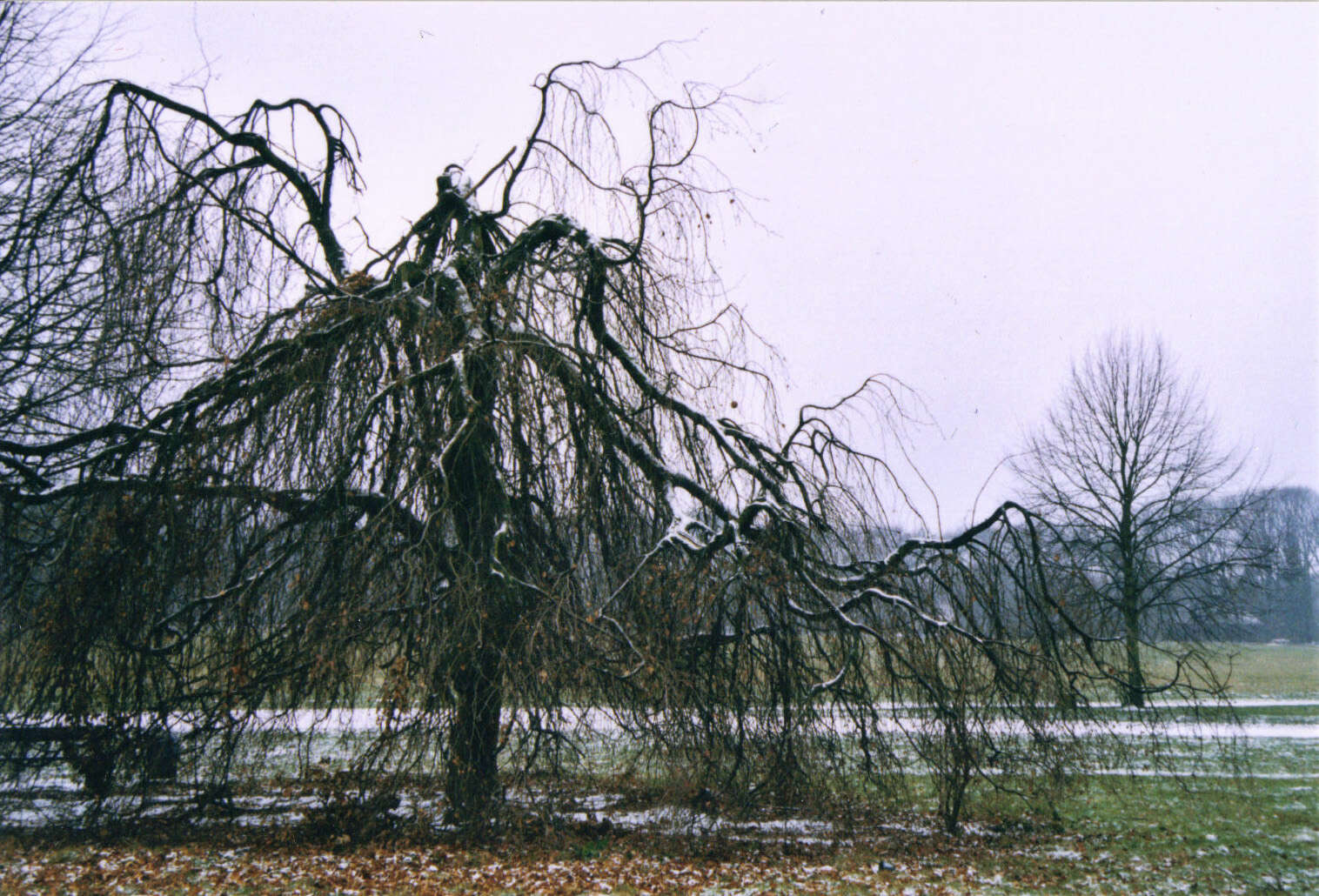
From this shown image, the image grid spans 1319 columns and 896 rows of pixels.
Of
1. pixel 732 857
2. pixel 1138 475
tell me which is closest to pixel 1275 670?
pixel 1138 475

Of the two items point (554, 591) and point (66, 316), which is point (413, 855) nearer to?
point (554, 591)

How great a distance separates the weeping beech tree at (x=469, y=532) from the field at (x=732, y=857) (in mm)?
458

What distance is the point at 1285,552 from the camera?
77.6ft

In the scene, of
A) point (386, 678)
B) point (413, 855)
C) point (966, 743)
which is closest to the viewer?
point (386, 678)

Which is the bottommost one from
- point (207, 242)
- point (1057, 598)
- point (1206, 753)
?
point (1206, 753)

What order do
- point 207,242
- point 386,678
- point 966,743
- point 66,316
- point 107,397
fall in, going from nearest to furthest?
point 386,678 → point 966,743 → point 207,242 → point 107,397 → point 66,316

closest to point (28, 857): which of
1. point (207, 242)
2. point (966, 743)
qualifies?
point (207, 242)

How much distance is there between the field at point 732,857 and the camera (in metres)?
5.43

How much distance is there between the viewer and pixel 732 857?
6160 millimetres

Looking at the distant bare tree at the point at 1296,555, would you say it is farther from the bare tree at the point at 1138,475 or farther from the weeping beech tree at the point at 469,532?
the weeping beech tree at the point at 469,532

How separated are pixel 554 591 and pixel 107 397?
488 cm

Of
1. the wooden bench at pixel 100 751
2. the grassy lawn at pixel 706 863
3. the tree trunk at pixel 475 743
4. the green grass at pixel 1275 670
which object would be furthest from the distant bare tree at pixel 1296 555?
the wooden bench at pixel 100 751

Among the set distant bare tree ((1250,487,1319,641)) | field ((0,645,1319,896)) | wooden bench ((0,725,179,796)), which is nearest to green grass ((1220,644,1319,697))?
distant bare tree ((1250,487,1319,641))

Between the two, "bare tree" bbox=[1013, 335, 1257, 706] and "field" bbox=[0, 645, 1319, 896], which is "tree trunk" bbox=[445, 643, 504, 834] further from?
"bare tree" bbox=[1013, 335, 1257, 706]
